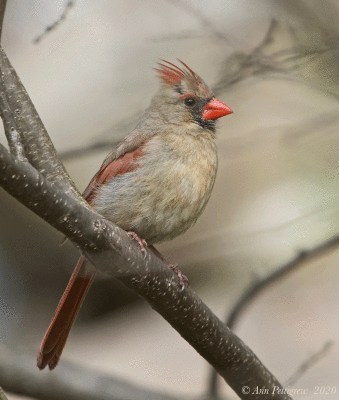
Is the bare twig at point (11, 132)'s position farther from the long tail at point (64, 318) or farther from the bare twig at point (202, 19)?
the bare twig at point (202, 19)

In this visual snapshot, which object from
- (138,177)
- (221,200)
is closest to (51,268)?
(221,200)

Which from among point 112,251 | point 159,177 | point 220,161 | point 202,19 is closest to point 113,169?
point 159,177

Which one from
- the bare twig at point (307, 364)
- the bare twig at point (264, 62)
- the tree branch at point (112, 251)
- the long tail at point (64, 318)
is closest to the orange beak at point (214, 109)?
the bare twig at point (264, 62)

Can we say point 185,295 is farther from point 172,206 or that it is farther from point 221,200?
point 221,200

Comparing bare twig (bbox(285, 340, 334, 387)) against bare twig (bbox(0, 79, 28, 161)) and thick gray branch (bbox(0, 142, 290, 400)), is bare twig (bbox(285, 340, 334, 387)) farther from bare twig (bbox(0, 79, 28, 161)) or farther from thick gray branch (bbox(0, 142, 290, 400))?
bare twig (bbox(0, 79, 28, 161))

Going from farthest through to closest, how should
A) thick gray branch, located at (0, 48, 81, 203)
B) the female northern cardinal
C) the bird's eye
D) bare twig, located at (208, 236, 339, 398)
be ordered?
the bird's eye → the female northern cardinal → bare twig, located at (208, 236, 339, 398) → thick gray branch, located at (0, 48, 81, 203)

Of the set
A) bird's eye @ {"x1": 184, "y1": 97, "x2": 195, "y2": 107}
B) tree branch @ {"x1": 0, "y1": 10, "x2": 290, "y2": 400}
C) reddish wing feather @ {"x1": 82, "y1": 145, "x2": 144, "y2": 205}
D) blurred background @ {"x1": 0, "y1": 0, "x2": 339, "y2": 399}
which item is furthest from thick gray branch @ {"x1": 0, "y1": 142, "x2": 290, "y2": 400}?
bird's eye @ {"x1": 184, "y1": 97, "x2": 195, "y2": 107}
